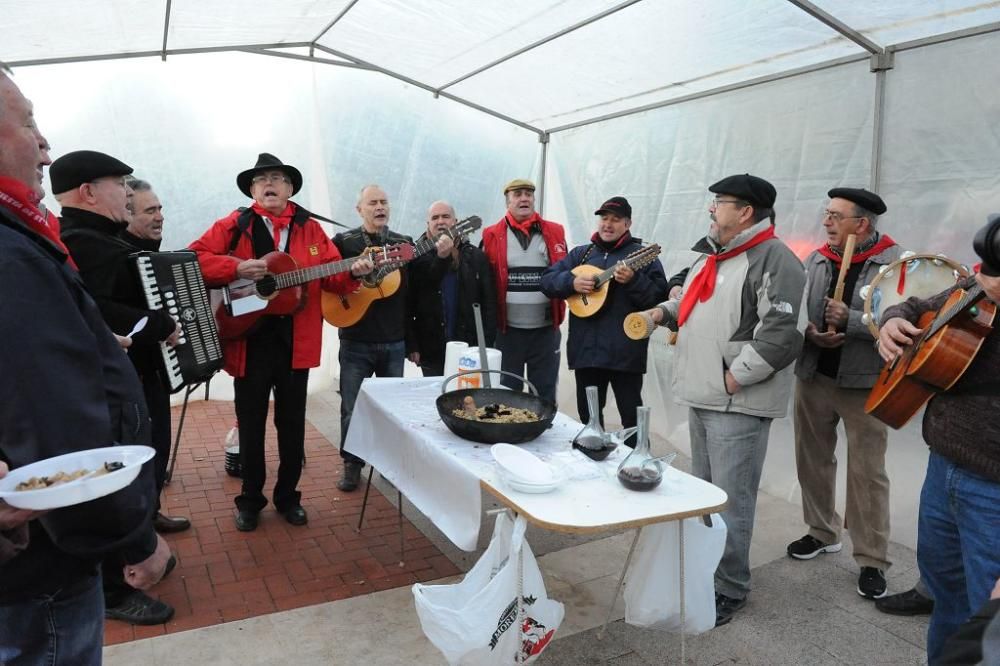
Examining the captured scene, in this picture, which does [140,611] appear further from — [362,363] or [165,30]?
[165,30]

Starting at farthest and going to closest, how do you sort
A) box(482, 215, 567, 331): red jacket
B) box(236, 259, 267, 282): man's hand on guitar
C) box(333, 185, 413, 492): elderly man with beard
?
box(482, 215, 567, 331): red jacket → box(333, 185, 413, 492): elderly man with beard → box(236, 259, 267, 282): man's hand on guitar

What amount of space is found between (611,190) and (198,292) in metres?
3.83

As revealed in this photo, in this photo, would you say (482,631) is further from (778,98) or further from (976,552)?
(778,98)

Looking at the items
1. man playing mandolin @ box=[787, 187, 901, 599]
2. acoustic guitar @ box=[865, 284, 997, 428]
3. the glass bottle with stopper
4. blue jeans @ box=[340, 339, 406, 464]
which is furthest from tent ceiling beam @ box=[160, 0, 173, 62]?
acoustic guitar @ box=[865, 284, 997, 428]

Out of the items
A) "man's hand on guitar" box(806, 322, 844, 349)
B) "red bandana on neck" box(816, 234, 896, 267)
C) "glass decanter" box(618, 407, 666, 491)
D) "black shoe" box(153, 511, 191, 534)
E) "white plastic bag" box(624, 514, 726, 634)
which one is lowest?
"black shoe" box(153, 511, 191, 534)

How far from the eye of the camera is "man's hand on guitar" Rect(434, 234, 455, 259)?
445 cm

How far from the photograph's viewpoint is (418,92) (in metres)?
6.43

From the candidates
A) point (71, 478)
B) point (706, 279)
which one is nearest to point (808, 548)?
point (706, 279)

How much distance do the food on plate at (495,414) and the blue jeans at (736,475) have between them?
0.87m

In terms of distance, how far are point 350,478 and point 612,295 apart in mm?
2120

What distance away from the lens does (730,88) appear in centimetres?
Result: 463

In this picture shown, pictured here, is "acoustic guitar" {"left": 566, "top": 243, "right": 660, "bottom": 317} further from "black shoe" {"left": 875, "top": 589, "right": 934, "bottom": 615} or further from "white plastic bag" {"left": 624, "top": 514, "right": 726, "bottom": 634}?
"black shoe" {"left": 875, "top": 589, "right": 934, "bottom": 615}

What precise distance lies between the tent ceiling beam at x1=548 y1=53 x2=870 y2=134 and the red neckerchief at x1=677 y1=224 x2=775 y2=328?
5.61 ft

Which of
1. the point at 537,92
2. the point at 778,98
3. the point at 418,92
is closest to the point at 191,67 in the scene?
the point at 418,92
